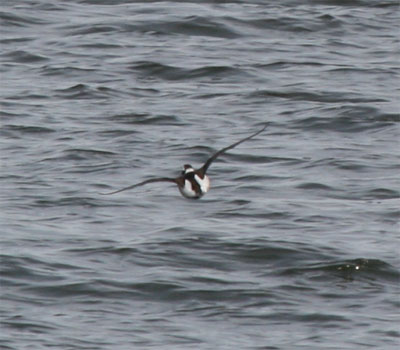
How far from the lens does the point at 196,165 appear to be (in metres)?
17.3

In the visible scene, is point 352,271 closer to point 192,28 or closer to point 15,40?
point 192,28

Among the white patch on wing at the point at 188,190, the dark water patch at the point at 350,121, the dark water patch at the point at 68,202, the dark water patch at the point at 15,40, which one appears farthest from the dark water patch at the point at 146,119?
the white patch on wing at the point at 188,190

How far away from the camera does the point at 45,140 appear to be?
1855 centimetres

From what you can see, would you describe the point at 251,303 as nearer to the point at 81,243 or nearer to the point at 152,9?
the point at 81,243

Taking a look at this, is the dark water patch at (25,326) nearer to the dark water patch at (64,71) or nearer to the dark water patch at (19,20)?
the dark water patch at (64,71)

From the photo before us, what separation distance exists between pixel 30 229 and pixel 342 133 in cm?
535

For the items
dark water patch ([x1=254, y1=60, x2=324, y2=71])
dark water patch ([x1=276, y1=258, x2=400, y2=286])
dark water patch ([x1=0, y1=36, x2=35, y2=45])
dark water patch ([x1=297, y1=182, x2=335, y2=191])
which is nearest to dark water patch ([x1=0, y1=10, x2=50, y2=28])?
dark water patch ([x1=0, y1=36, x2=35, y2=45])

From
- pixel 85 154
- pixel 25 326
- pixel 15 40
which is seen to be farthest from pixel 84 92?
pixel 25 326

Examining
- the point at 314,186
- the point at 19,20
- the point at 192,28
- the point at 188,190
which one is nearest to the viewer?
the point at 188,190

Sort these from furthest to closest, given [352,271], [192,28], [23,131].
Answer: [192,28]
[23,131]
[352,271]

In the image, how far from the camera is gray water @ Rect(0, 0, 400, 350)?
42.1 ft

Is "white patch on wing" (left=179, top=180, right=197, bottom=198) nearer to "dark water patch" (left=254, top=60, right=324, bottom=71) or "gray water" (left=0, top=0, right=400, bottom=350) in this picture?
"gray water" (left=0, top=0, right=400, bottom=350)

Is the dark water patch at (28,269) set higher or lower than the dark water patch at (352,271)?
higher

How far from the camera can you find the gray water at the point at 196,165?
12836 millimetres
